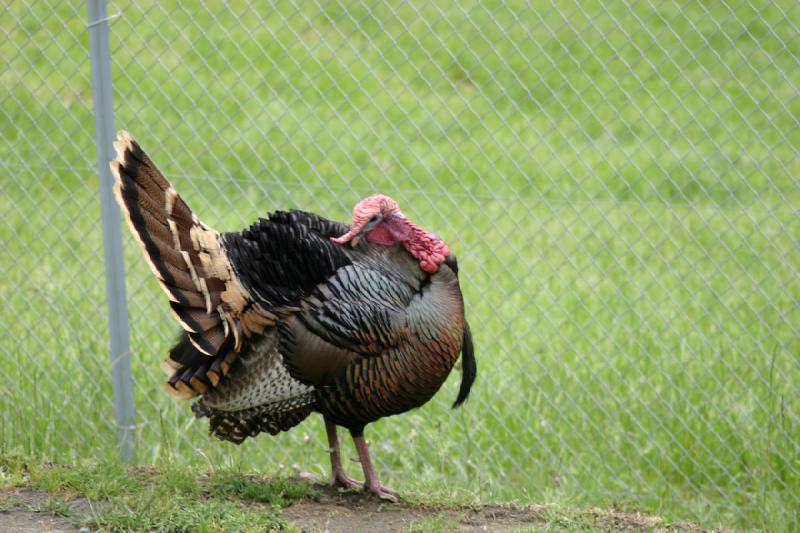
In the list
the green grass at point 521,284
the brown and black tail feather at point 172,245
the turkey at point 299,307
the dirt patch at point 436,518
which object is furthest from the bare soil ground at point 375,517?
the brown and black tail feather at point 172,245

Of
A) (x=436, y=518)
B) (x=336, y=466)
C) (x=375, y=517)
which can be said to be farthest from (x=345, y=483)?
(x=436, y=518)

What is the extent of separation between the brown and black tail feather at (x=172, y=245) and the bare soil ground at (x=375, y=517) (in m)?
0.68

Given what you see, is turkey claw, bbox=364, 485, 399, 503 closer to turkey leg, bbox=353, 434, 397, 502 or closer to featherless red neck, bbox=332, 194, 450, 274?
turkey leg, bbox=353, 434, 397, 502

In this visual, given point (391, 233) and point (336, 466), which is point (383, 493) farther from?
point (391, 233)

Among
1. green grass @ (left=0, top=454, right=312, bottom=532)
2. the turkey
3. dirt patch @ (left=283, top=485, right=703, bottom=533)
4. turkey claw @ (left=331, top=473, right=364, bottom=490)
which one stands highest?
the turkey

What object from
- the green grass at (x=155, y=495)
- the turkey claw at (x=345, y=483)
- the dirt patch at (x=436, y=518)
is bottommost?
the dirt patch at (x=436, y=518)

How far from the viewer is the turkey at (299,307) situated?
356 cm

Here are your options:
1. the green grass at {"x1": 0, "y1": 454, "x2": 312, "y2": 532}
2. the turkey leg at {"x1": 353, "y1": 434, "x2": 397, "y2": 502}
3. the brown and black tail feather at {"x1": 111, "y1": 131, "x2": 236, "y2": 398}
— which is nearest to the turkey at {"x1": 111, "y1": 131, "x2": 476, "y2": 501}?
the brown and black tail feather at {"x1": 111, "y1": 131, "x2": 236, "y2": 398}

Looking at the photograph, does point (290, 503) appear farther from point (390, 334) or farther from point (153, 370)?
point (153, 370)

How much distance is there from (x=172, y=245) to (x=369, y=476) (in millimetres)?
1236

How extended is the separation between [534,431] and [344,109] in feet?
15.0

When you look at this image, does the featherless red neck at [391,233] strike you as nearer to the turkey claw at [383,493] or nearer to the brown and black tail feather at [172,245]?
the brown and black tail feather at [172,245]

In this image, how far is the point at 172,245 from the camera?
3568mm

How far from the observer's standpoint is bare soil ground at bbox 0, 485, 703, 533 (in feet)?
11.6
